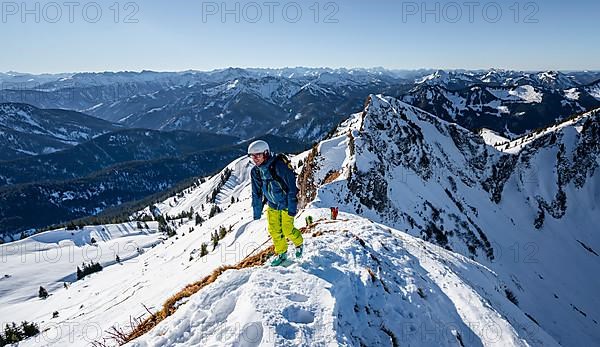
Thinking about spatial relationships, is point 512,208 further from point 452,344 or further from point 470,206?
point 452,344

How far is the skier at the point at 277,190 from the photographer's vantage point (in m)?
11.8

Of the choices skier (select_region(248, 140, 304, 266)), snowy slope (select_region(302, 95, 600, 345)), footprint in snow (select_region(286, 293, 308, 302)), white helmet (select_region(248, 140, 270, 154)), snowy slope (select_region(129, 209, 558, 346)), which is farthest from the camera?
snowy slope (select_region(302, 95, 600, 345))

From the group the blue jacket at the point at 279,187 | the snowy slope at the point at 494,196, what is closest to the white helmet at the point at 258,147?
the blue jacket at the point at 279,187

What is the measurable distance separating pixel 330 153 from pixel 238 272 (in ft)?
143

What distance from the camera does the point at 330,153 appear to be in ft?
176

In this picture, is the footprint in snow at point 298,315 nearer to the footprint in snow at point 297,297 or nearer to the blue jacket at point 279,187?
the footprint in snow at point 297,297

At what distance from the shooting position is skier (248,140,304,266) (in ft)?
38.7

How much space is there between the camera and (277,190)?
470 inches

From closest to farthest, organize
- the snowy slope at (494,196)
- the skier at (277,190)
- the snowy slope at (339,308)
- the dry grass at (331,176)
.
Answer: the snowy slope at (339,308), the skier at (277,190), the dry grass at (331,176), the snowy slope at (494,196)

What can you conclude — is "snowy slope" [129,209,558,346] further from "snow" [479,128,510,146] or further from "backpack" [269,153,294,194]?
"snow" [479,128,510,146]

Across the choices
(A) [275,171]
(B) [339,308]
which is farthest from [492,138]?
(B) [339,308]

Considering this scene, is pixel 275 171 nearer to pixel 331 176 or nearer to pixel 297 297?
pixel 297 297

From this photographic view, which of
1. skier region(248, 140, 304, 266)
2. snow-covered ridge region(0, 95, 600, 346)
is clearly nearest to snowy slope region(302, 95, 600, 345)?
snow-covered ridge region(0, 95, 600, 346)

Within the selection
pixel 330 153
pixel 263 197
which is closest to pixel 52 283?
pixel 330 153
